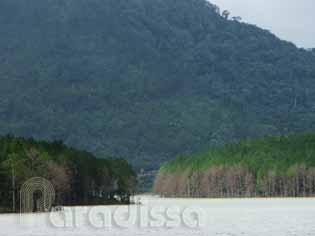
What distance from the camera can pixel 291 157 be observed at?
196875 mm

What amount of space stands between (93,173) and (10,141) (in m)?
26.2

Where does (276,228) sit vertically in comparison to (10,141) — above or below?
below

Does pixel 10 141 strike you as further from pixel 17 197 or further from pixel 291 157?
pixel 291 157

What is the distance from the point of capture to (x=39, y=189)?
372 ft

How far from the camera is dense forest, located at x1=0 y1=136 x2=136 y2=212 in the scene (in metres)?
106

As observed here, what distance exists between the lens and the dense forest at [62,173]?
10644cm

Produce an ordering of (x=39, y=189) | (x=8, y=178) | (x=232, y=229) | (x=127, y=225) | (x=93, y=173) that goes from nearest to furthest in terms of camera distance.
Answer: (x=232, y=229) < (x=127, y=225) < (x=8, y=178) < (x=39, y=189) < (x=93, y=173)

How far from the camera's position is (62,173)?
120 metres

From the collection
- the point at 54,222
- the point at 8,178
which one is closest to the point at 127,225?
the point at 54,222

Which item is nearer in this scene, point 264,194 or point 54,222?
point 54,222

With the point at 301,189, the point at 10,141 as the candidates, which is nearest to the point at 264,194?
the point at 301,189

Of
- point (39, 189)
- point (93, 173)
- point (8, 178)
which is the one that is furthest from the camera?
point (93, 173)

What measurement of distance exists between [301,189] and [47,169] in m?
89.9

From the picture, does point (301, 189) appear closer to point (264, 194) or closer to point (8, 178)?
point (264, 194)
